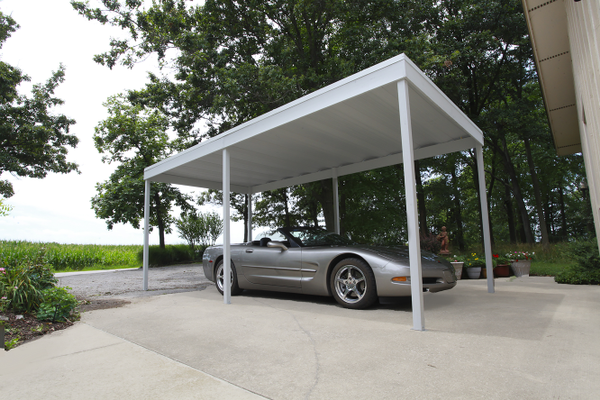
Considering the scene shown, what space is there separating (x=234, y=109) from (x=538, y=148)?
58.3 feet

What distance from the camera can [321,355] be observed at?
9.07 feet

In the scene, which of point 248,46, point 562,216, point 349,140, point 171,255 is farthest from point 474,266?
point 562,216

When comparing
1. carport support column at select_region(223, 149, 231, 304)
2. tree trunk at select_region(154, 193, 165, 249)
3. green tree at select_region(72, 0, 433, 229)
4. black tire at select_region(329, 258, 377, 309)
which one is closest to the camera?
black tire at select_region(329, 258, 377, 309)

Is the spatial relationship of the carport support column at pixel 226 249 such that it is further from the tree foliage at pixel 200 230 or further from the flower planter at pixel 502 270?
the tree foliage at pixel 200 230

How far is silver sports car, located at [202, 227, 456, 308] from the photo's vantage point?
14.5 ft

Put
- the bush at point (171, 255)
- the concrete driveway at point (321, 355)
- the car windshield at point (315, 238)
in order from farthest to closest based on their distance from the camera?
the bush at point (171, 255), the car windshield at point (315, 238), the concrete driveway at point (321, 355)

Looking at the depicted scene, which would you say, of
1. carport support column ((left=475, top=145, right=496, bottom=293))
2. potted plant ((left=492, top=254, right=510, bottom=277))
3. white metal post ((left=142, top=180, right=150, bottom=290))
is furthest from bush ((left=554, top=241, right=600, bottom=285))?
white metal post ((left=142, top=180, right=150, bottom=290))

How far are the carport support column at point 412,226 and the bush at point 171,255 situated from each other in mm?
17850

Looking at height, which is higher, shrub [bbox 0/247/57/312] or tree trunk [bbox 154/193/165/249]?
tree trunk [bbox 154/193/165/249]

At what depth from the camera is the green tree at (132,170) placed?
19.2 metres

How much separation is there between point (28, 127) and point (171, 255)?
11356 mm

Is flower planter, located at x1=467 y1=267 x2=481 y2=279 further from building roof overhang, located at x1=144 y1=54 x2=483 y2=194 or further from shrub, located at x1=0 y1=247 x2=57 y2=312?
shrub, located at x1=0 y1=247 x2=57 y2=312

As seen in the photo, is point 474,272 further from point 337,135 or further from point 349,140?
point 337,135

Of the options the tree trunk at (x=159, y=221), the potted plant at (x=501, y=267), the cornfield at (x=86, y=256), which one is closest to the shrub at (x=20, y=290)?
the potted plant at (x=501, y=267)
